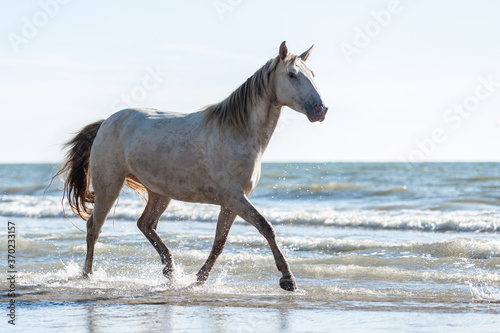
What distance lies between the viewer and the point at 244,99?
560cm

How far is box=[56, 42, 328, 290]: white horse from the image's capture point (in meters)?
5.36

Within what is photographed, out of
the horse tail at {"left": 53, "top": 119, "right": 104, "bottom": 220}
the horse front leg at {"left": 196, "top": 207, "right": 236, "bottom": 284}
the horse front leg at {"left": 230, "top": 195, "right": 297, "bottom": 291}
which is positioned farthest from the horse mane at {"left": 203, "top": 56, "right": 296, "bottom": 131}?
the horse tail at {"left": 53, "top": 119, "right": 104, "bottom": 220}

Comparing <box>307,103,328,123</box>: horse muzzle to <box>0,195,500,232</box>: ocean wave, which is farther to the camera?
<box>0,195,500,232</box>: ocean wave

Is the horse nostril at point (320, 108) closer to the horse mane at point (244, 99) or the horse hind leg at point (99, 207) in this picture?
the horse mane at point (244, 99)

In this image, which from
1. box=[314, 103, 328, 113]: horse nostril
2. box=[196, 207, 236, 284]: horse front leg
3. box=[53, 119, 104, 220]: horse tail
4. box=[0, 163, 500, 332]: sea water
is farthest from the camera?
box=[53, 119, 104, 220]: horse tail

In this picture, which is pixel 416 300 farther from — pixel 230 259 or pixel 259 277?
pixel 230 259

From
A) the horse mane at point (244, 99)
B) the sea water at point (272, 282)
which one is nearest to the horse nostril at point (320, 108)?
the horse mane at point (244, 99)

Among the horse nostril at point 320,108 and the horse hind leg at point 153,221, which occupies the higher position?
the horse nostril at point 320,108

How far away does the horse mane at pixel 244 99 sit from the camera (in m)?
5.47

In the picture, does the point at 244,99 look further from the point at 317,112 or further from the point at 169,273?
the point at 169,273

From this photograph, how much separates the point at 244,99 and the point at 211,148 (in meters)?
0.49

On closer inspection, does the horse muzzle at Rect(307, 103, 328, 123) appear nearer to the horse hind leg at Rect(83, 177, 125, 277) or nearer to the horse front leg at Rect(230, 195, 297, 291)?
the horse front leg at Rect(230, 195, 297, 291)

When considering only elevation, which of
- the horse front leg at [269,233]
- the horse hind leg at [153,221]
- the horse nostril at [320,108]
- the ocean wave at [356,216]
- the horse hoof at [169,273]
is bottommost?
the ocean wave at [356,216]

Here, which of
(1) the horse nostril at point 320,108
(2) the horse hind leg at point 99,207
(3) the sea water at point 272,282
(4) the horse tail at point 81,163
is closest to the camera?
(3) the sea water at point 272,282
